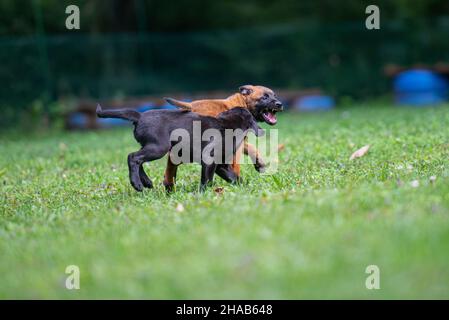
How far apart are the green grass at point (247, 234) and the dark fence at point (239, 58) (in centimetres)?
1062

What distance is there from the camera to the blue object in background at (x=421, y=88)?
19812 mm

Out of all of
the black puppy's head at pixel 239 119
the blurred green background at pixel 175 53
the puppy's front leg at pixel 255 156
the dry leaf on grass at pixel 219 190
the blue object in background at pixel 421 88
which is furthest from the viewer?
the blue object in background at pixel 421 88

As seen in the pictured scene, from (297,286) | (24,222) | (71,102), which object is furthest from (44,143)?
(297,286)

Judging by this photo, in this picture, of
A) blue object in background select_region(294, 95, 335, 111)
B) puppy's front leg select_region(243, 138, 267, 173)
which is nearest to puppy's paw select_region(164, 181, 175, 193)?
puppy's front leg select_region(243, 138, 267, 173)

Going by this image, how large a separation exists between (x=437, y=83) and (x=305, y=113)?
382cm

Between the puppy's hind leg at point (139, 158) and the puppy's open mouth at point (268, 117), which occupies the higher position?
the puppy's open mouth at point (268, 117)

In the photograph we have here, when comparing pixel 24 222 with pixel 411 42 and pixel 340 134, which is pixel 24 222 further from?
pixel 411 42

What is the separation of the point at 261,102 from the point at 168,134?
1414 millimetres

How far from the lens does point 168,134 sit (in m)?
7.25

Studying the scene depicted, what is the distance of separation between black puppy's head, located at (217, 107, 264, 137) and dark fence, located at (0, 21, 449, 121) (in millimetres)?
11279

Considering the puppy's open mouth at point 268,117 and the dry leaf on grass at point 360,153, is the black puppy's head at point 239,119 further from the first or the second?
the dry leaf on grass at point 360,153

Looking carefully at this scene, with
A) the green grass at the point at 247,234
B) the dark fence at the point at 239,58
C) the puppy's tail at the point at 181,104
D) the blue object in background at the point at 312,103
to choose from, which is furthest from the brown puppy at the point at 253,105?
the blue object in background at the point at 312,103

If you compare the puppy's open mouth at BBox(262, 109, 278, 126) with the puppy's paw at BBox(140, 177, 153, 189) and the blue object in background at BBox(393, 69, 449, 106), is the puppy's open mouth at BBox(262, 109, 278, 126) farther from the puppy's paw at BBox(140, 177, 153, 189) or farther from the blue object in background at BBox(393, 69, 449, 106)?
the blue object in background at BBox(393, 69, 449, 106)
